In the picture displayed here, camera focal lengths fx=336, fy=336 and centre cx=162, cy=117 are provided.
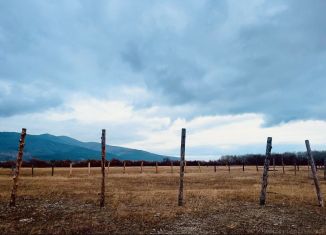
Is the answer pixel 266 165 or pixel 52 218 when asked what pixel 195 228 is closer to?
pixel 52 218

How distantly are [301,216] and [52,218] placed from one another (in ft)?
37.5

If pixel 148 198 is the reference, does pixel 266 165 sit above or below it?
above

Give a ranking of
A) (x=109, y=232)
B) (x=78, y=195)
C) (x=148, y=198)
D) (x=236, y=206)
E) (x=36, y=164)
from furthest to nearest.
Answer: (x=36, y=164), (x=78, y=195), (x=148, y=198), (x=236, y=206), (x=109, y=232)

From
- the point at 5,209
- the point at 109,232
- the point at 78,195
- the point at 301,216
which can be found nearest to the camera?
the point at 109,232

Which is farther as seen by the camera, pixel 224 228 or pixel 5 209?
pixel 5 209

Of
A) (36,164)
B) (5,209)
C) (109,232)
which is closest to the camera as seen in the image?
(109,232)

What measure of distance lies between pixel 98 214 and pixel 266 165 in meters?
9.74

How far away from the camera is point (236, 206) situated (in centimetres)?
1838

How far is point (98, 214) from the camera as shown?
15859 mm

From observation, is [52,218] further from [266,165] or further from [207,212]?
[266,165]

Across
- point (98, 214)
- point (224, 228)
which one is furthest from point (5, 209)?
point (224, 228)

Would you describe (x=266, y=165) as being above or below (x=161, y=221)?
above

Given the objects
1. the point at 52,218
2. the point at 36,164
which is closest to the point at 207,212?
the point at 52,218

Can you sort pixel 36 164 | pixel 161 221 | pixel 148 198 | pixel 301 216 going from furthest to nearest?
pixel 36 164 < pixel 148 198 < pixel 301 216 < pixel 161 221
